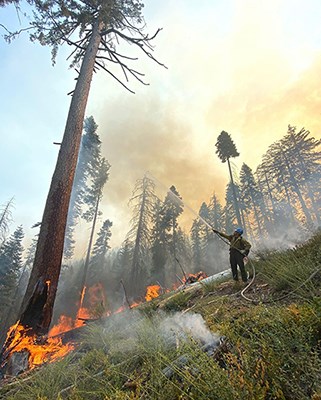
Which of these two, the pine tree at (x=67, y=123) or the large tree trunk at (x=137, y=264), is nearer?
the pine tree at (x=67, y=123)

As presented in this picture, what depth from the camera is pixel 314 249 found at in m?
5.27

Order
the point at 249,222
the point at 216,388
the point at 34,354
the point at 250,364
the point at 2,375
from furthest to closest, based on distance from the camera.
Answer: the point at 249,222, the point at 34,354, the point at 2,375, the point at 250,364, the point at 216,388

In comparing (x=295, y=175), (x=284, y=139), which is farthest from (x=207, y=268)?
(x=284, y=139)

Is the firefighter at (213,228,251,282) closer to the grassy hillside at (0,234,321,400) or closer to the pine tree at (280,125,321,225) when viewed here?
the grassy hillside at (0,234,321,400)

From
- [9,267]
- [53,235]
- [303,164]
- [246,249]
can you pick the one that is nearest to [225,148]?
[303,164]

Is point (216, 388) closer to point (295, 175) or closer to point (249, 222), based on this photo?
point (295, 175)

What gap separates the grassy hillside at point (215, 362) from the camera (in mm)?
1373

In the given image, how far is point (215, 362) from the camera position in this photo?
1.71 meters

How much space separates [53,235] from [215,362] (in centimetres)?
390

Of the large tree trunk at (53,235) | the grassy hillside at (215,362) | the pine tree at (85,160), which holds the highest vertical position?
the pine tree at (85,160)

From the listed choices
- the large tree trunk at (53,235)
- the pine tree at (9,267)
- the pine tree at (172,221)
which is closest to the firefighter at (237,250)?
the large tree trunk at (53,235)

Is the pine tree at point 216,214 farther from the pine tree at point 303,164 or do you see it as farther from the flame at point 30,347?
the flame at point 30,347

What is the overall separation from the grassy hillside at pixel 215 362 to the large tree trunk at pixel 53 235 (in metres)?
1.02

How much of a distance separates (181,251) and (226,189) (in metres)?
16.5
